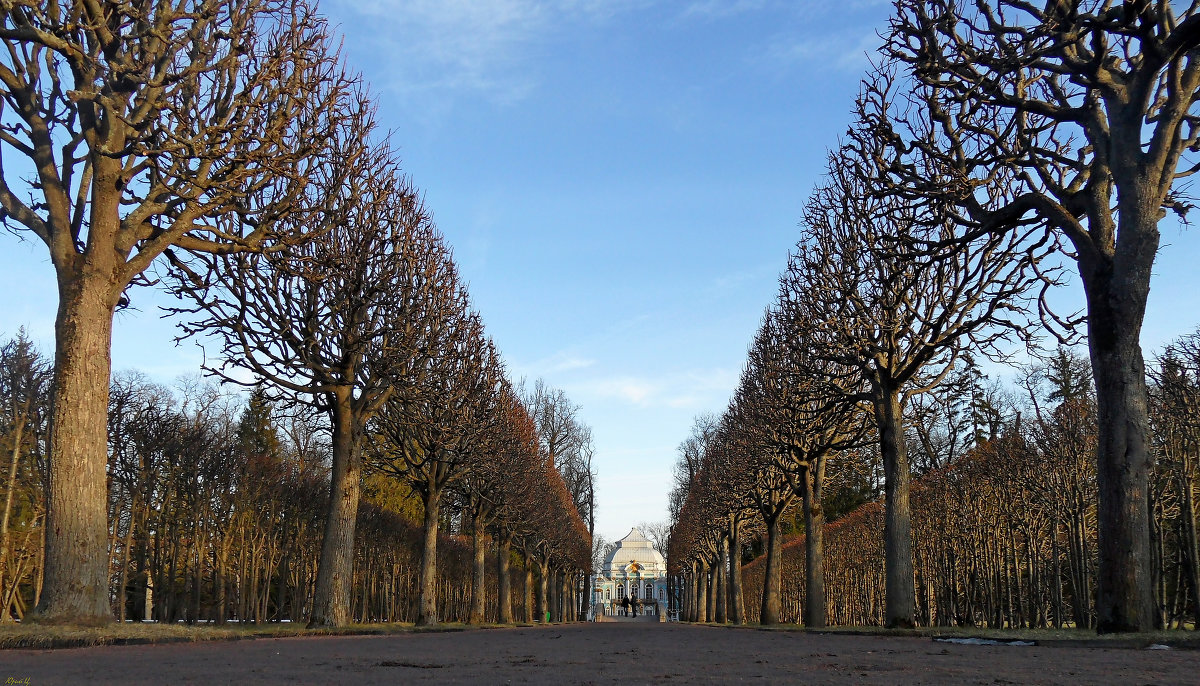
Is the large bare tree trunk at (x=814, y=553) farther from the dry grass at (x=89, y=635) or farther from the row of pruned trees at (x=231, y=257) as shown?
the dry grass at (x=89, y=635)

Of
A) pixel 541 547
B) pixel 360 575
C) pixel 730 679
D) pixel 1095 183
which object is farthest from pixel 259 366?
pixel 541 547

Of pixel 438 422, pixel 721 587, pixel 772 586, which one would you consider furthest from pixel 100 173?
pixel 721 587

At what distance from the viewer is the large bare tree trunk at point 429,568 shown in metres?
27.3

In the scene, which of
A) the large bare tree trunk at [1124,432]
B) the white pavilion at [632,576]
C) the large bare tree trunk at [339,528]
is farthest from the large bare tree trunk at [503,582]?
the white pavilion at [632,576]

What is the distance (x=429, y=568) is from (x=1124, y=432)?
21.5 metres

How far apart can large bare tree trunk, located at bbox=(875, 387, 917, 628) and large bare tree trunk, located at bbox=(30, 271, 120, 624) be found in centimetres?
1552

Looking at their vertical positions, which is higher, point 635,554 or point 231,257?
point 231,257

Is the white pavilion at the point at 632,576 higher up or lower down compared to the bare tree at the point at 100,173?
lower down

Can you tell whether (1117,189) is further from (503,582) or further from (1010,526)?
(503,582)

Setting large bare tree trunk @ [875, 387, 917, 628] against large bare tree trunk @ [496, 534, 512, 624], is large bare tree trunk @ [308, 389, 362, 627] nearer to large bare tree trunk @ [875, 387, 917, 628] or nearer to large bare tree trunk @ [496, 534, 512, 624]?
large bare tree trunk @ [875, 387, 917, 628]

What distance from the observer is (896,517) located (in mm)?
19688

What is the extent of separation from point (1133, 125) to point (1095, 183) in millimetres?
1191

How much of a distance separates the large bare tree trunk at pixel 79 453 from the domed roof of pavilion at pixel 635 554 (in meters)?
172

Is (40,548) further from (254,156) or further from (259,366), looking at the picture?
(254,156)
